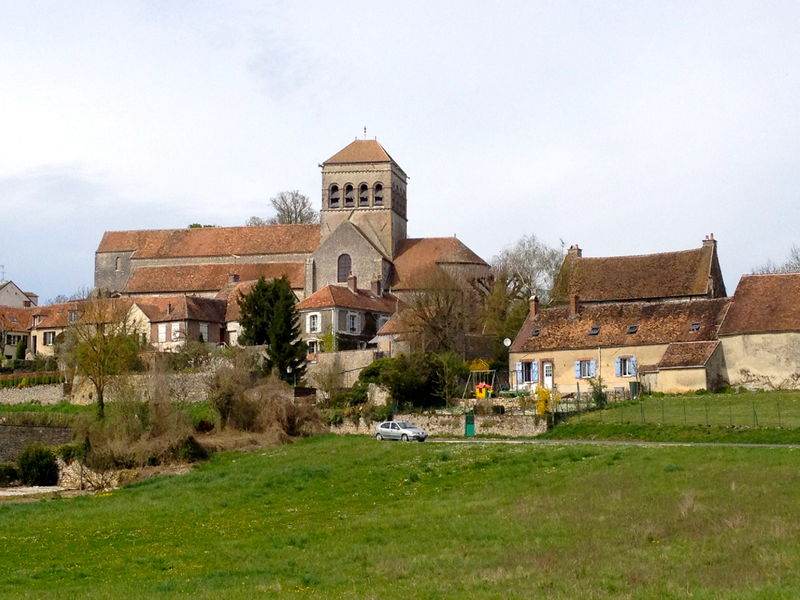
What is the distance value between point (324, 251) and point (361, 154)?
10685 millimetres

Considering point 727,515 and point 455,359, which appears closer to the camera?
point 727,515

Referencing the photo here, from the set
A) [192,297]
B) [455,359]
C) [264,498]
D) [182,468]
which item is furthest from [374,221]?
[264,498]

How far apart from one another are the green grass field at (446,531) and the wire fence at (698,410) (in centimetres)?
681

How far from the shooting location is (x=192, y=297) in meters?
68.6

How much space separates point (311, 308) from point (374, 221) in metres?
16.5

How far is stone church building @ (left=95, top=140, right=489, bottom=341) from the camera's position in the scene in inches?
2879

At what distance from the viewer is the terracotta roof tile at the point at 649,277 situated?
52.6m

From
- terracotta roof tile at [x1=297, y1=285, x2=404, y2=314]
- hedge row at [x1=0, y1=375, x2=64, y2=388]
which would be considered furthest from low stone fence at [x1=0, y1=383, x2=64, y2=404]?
terracotta roof tile at [x1=297, y1=285, x2=404, y2=314]

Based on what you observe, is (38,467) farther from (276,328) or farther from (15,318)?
(15,318)

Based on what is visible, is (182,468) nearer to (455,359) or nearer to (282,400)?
(282,400)

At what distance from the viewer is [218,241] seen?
8031 cm

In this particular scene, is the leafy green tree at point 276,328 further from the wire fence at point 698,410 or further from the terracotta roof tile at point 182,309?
the wire fence at point 698,410

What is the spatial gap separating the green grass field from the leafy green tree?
76.1 ft

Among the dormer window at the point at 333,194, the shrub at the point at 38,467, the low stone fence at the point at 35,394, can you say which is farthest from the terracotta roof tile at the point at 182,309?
the shrub at the point at 38,467
